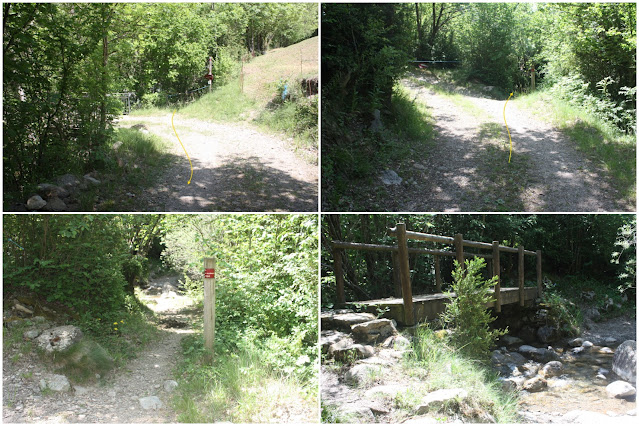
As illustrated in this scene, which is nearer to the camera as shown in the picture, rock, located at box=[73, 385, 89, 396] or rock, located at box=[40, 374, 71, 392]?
rock, located at box=[40, 374, 71, 392]

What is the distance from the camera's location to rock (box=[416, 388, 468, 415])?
412 cm

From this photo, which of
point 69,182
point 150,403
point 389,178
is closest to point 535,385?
point 389,178

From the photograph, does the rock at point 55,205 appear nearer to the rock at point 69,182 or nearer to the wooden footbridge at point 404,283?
the rock at point 69,182

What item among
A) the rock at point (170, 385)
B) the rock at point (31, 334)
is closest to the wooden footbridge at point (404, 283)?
the rock at point (170, 385)

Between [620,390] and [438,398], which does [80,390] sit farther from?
[620,390]

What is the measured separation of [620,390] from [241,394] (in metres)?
4.80

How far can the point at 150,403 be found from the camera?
474 cm

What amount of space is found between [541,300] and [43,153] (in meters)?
9.46

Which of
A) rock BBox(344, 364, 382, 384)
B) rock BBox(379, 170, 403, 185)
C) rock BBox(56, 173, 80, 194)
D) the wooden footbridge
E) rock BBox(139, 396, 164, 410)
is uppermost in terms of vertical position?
rock BBox(379, 170, 403, 185)

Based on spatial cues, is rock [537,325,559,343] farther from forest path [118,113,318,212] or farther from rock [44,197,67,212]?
rock [44,197,67,212]

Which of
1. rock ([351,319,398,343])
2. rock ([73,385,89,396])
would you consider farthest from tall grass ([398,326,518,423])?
rock ([73,385,89,396])

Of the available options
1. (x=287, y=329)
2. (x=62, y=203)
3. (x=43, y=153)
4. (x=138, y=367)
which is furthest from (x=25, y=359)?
(x=287, y=329)

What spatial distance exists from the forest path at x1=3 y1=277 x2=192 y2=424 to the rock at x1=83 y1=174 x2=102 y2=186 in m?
2.03

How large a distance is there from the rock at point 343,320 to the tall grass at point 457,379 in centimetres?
62
